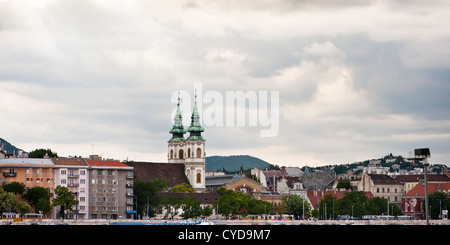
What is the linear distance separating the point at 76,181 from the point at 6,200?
1941 cm

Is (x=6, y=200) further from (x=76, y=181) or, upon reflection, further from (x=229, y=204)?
(x=229, y=204)

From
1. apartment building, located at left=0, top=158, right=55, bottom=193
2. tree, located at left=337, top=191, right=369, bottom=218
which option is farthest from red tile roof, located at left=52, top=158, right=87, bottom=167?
tree, located at left=337, top=191, right=369, bottom=218

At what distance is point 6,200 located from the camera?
150 metres

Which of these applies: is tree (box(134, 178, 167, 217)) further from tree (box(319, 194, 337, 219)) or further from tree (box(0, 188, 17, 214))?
tree (box(319, 194, 337, 219))

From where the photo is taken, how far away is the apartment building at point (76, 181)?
16615 centimetres

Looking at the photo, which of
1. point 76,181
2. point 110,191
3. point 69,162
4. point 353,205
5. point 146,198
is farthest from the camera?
point 353,205

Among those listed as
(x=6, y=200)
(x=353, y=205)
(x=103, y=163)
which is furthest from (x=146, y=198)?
(x=353, y=205)

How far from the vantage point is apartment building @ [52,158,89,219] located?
545 ft

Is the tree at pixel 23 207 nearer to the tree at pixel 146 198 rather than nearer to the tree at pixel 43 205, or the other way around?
the tree at pixel 43 205

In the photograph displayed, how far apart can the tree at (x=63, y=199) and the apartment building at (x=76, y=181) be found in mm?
6993

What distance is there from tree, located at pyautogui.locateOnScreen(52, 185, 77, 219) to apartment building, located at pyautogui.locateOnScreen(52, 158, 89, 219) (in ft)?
22.9

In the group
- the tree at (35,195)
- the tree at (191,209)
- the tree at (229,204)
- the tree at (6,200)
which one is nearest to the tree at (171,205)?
the tree at (191,209)
